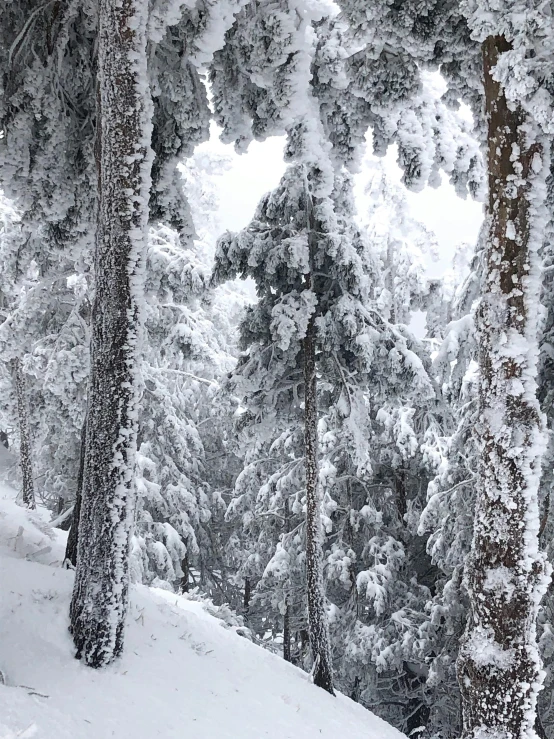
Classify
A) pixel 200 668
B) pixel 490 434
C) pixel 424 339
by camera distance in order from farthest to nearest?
pixel 424 339
pixel 200 668
pixel 490 434

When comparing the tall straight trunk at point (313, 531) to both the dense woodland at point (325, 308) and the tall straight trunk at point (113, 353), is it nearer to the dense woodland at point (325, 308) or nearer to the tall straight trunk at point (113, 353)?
the dense woodland at point (325, 308)

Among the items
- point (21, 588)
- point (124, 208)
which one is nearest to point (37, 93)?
point (124, 208)

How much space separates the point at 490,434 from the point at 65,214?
6.59 meters

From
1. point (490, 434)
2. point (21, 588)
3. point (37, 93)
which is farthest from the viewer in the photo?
point (37, 93)

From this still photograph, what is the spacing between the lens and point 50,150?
24.5 feet

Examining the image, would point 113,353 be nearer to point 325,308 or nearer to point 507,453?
point 507,453

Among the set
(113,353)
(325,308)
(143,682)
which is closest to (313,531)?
(325,308)

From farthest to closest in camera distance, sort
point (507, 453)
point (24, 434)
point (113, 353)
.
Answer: point (24, 434) < point (113, 353) < point (507, 453)

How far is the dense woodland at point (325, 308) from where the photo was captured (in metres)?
4.23

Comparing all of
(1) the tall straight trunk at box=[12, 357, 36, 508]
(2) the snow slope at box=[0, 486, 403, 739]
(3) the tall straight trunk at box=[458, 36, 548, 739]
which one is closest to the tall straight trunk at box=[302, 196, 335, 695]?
(2) the snow slope at box=[0, 486, 403, 739]

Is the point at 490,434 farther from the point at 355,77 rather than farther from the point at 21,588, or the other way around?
the point at 21,588

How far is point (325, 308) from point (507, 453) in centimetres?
606

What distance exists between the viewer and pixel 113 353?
205 inches

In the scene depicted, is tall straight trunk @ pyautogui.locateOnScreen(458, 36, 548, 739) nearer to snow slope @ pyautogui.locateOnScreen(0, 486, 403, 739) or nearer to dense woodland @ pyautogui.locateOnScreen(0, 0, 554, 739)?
dense woodland @ pyautogui.locateOnScreen(0, 0, 554, 739)
